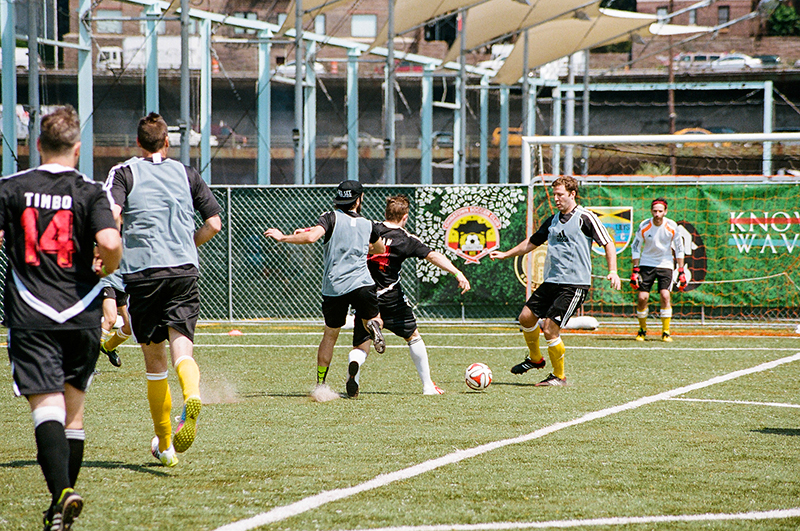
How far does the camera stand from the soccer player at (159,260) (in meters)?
5.21

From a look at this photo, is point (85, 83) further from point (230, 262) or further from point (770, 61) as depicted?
point (770, 61)

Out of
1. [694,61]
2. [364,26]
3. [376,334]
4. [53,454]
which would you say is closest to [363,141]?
[364,26]

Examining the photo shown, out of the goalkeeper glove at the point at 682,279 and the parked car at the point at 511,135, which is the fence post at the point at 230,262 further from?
the parked car at the point at 511,135

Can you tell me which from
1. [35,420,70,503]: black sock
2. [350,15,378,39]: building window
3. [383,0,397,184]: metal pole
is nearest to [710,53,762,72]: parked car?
[350,15,378,39]: building window

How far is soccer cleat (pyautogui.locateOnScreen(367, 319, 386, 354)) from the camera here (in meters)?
7.83

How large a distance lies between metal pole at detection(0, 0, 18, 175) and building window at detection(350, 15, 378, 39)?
3956 centimetres

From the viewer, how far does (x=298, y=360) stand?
35.8 feet

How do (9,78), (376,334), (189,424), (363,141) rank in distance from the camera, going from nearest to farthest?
1. (189,424)
2. (376,334)
3. (9,78)
4. (363,141)

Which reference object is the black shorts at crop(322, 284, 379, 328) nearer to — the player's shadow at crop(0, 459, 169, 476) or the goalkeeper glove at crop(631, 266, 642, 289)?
the player's shadow at crop(0, 459, 169, 476)

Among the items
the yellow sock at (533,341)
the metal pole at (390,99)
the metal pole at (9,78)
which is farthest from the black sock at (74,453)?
the metal pole at (390,99)

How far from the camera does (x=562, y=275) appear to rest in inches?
355

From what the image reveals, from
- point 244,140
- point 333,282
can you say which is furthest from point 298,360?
point 244,140

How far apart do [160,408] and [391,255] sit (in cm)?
347

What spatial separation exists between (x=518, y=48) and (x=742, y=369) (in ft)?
92.0
